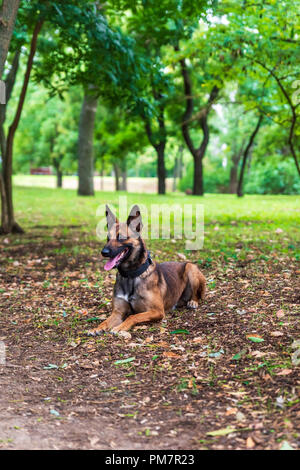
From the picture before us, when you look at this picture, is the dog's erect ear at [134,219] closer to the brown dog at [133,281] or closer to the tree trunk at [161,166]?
the brown dog at [133,281]

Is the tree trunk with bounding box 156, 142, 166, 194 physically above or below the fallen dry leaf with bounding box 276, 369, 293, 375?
above

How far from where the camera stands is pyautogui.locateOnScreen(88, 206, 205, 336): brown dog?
5793mm

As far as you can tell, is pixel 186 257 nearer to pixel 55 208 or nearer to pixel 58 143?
pixel 55 208

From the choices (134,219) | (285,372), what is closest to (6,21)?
(134,219)

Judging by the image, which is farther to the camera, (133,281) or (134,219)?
(133,281)

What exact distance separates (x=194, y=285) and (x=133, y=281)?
1.16 m

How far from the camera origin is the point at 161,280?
642 centimetres

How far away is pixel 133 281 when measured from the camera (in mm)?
6105

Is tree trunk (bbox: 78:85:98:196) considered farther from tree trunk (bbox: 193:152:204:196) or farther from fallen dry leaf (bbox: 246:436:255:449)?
fallen dry leaf (bbox: 246:436:255:449)

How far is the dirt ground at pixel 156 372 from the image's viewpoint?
12.2 feet

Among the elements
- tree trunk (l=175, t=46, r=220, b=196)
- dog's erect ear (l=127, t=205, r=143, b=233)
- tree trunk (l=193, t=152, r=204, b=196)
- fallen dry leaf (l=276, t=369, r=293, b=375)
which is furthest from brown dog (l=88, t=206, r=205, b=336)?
tree trunk (l=193, t=152, r=204, b=196)

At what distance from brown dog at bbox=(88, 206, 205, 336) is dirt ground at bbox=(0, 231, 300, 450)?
0.20 metres

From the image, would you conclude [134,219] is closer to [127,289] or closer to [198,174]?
[127,289]

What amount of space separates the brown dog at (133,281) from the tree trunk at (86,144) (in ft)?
68.4
